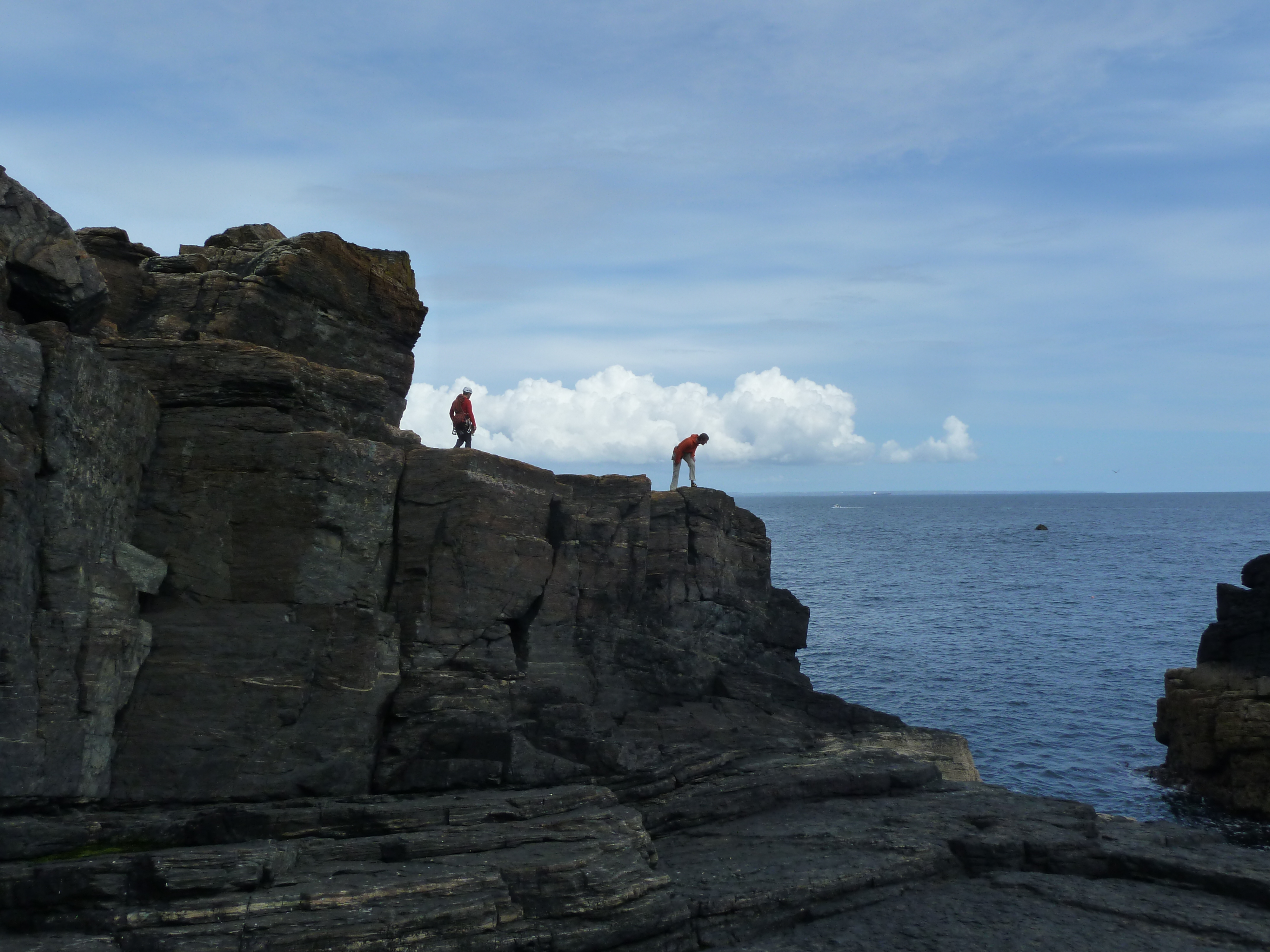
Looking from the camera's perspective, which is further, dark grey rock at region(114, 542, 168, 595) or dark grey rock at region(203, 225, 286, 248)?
dark grey rock at region(203, 225, 286, 248)

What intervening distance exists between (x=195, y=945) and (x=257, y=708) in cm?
585

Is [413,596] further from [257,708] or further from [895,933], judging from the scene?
[895,933]

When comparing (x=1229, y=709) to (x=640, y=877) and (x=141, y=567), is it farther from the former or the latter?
(x=141, y=567)

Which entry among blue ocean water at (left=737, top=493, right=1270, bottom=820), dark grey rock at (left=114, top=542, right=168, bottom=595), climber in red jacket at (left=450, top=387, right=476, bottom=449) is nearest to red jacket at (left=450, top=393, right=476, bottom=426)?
climber in red jacket at (left=450, top=387, right=476, bottom=449)

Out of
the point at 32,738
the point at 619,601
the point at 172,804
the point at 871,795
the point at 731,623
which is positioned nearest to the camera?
the point at 32,738

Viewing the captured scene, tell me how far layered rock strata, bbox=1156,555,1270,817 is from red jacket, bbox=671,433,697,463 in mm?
23679

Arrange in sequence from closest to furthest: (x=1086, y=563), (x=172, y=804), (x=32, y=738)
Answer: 1. (x=32, y=738)
2. (x=172, y=804)
3. (x=1086, y=563)

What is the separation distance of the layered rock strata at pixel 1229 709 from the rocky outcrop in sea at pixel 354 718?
14853mm

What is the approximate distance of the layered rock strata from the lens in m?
→ 39.8

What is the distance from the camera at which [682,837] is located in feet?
85.1

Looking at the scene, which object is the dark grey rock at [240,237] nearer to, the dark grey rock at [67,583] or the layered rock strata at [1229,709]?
the dark grey rock at [67,583]

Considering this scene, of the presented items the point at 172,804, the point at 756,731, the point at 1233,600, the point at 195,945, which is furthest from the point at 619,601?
the point at 1233,600

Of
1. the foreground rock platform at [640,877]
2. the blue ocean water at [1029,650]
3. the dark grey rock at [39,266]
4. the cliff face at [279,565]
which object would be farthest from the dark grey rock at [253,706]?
the blue ocean water at [1029,650]

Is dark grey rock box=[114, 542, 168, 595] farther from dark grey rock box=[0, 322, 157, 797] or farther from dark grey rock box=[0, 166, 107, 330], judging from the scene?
dark grey rock box=[0, 166, 107, 330]
